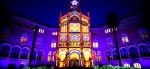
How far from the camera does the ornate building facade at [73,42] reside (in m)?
28.6

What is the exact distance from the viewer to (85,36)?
125ft

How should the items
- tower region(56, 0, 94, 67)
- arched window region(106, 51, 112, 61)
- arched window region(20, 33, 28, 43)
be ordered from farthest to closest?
1. arched window region(106, 51, 112, 61)
2. tower region(56, 0, 94, 67)
3. arched window region(20, 33, 28, 43)

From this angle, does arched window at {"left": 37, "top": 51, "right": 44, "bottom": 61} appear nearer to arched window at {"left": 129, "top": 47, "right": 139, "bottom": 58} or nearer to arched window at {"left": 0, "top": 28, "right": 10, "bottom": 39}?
arched window at {"left": 0, "top": 28, "right": 10, "bottom": 39}

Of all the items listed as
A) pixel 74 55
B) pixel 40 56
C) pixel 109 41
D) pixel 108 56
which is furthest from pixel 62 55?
pixel 109 41

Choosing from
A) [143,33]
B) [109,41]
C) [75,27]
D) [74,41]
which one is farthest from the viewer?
[75,27]

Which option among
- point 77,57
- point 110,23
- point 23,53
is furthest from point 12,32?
point 110,23

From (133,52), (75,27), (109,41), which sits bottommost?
(133,52)

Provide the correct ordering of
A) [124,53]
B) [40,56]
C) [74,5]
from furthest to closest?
[74,5], [40,56], [124,53]

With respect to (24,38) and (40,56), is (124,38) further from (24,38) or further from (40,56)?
(24,38)

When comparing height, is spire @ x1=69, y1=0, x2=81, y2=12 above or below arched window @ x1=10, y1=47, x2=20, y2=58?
above

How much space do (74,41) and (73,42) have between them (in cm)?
51

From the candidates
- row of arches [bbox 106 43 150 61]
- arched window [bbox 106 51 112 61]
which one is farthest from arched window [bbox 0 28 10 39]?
row of arches [bbox 106 43 150 61]

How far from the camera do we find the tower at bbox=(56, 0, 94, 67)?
34.0m

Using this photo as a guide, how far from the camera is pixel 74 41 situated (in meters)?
36.9
